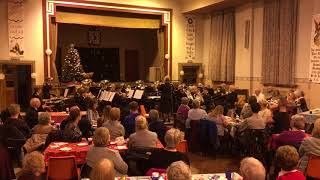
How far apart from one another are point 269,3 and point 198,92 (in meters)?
3.82

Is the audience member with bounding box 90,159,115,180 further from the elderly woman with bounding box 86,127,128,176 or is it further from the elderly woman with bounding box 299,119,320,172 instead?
the elderly woman with bounding box 299,119,320,172

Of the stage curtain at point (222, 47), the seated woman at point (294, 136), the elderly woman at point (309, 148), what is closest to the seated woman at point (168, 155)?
the elderly woman at point (309, 148)

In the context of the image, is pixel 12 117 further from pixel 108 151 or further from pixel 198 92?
pixel 198 92

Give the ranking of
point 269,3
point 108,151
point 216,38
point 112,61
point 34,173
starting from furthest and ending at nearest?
point 112,61 → point 216,38 → point 269,3 → point 108,151 → point 34,173

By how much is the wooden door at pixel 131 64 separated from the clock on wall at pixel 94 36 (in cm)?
177

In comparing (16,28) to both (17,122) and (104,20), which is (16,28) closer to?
(104,20)

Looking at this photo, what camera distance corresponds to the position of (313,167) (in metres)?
4.19

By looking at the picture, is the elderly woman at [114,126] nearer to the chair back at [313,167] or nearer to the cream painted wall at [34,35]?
the chair back at [313,167]

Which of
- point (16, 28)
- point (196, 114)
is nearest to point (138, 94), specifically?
point (196, 114)

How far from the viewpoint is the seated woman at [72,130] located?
5512 mm

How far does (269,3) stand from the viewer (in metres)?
12.0

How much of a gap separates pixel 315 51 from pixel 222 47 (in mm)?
4835

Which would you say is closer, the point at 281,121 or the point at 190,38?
the point at 281,121

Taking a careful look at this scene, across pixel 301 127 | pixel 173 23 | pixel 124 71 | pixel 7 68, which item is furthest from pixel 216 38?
pixel 301 127
